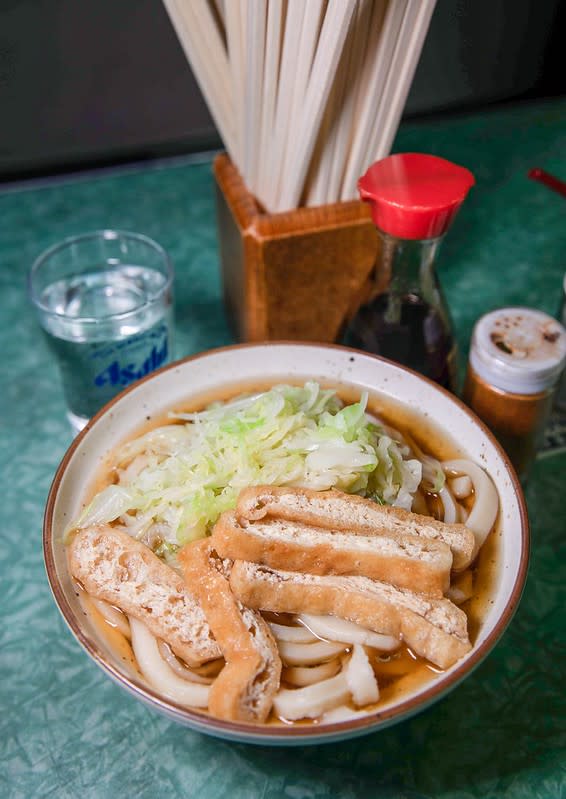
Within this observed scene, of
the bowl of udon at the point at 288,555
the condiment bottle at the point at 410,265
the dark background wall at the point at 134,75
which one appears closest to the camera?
the bowl of udon at the point at 288,555

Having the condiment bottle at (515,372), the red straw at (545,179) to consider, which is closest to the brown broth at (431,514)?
the condiment bottle at (515,372)

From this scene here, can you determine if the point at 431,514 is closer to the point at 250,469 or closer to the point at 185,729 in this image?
the point at 250,469

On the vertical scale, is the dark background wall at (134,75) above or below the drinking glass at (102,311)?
above

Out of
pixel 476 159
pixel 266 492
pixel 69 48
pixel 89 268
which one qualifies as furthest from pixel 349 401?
pixel 69 48

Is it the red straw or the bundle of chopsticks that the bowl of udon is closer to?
the bundle of chopsticks

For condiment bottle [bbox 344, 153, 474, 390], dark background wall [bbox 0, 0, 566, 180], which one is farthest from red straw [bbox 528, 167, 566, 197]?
dark background wall [bbox 0, 0, 566, 180]

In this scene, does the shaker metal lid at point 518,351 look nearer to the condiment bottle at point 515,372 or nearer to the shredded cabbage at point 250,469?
the condiment bottle at point 515,372

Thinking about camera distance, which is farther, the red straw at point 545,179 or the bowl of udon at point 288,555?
the red straw at point 545,179

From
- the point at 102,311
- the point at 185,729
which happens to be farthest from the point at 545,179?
the point at 185,729
